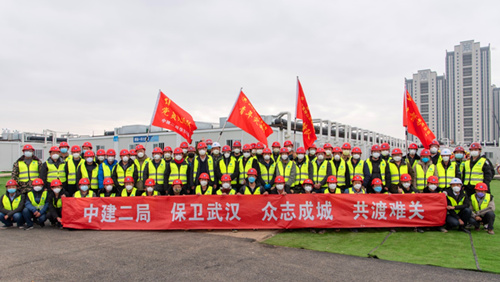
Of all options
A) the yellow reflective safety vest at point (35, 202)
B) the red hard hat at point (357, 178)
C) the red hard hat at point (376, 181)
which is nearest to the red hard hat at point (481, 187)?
the red hard hat at point (376, 181)

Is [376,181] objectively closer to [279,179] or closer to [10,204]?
[279,179]

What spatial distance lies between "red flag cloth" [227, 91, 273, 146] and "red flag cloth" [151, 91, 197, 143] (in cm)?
160

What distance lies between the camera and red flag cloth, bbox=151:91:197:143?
10.3 meters

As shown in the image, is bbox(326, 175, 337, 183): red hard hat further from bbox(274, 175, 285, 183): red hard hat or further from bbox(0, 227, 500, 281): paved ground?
bbox(0, 227, 500, 281): paved ground

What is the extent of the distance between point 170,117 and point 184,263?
5.80m

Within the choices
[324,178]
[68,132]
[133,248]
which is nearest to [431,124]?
[68,132]

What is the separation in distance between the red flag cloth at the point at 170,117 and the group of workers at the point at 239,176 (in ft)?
4.39

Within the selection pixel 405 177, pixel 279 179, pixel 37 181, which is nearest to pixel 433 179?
pixel 405 177

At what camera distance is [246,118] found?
406 inches

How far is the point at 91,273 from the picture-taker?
5066 mm

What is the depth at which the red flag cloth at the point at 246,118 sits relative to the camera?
33.6 feet

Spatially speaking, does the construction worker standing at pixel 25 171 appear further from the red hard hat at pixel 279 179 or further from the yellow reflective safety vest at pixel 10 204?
the red hard hat at pixel 279 179

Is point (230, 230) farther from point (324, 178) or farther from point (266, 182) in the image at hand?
point (324, 178)

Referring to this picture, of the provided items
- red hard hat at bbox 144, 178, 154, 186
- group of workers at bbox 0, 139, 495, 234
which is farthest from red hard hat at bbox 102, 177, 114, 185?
red hard hat at bbox 144, 178, 154, 186
